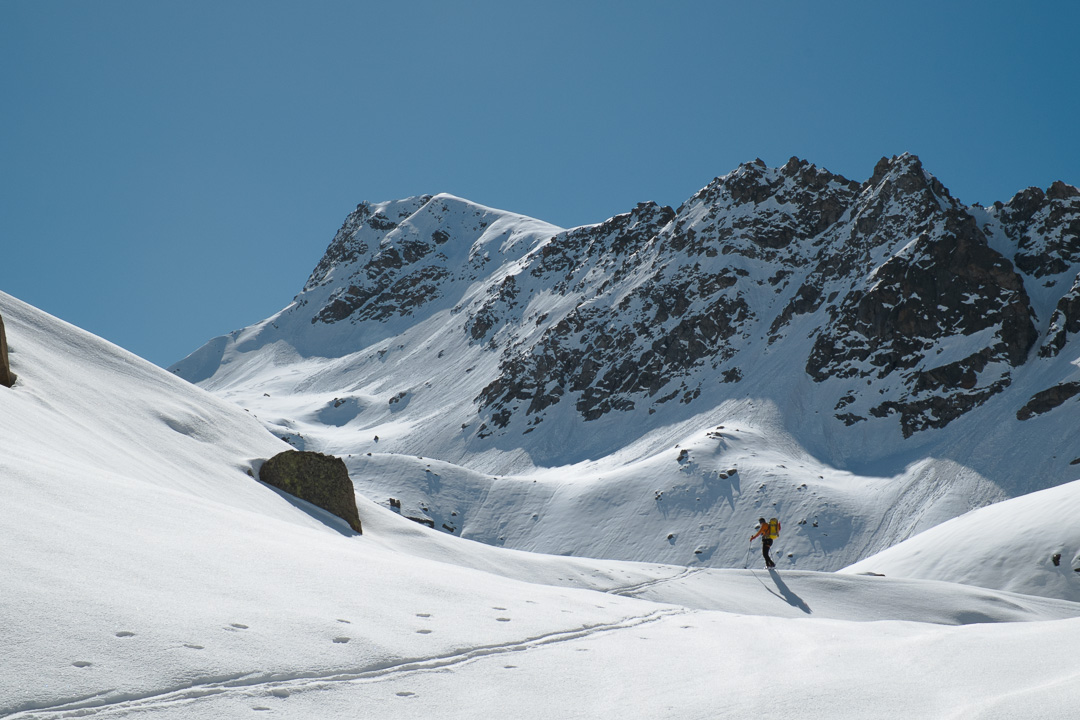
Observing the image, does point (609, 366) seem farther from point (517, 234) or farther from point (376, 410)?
point (517, 234)

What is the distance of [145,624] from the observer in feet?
16.3

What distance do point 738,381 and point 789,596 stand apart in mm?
53377

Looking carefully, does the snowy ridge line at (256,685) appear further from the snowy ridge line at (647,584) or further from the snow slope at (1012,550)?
the snow slope at (1012,550)

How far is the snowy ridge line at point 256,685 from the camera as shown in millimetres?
3889

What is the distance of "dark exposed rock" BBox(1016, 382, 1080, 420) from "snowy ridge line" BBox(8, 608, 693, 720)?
5572 centimetres

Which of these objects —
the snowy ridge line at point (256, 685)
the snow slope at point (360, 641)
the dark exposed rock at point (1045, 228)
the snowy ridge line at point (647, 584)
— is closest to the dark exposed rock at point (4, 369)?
the snow slope at point (360, 641)

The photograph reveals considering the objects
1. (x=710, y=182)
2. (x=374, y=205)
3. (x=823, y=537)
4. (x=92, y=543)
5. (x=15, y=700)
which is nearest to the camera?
(x=15, y=700)

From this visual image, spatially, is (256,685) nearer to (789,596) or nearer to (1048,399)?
(789,596)

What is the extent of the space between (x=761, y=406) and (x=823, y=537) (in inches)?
858

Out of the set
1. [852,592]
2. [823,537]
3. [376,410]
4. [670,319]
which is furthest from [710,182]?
[852,592]

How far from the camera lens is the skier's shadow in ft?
58.0

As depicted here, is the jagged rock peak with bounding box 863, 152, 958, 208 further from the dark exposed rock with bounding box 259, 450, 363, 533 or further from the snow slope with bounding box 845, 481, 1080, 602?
the dark exposed rock with bounding box 259, 450, 363, 533

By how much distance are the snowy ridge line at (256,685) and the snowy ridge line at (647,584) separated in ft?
38.8

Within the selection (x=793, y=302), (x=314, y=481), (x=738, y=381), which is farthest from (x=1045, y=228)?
(x=314, y=481)
